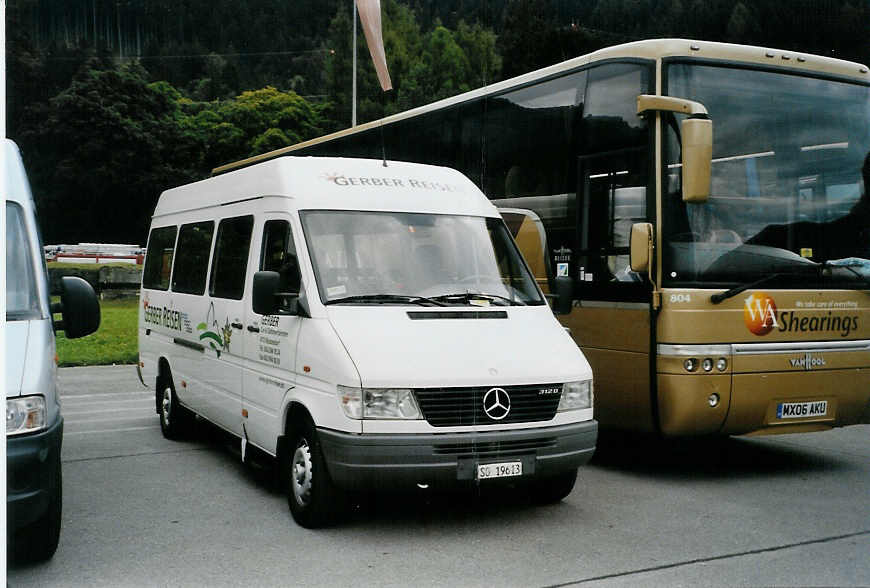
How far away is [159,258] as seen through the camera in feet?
35.1

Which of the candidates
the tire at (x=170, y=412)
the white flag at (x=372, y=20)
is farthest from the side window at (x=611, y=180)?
the tire at (x=170, y=412)

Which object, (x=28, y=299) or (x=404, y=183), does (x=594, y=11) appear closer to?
(x=404, y=183)

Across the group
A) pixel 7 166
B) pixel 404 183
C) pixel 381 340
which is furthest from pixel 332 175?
pixel 7 166

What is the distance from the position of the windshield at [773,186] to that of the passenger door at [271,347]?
2.95m

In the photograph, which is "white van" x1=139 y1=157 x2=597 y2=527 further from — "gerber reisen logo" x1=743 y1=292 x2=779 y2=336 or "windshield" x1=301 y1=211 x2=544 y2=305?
"gerber reisen logo" x1=743 y1=292 x2=779 y2=336

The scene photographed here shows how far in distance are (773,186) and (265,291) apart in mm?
4254

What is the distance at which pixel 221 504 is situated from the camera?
23.6 feet

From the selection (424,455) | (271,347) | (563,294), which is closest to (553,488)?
(424,455)

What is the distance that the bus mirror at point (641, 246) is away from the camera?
7727mm

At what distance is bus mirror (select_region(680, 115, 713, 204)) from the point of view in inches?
289

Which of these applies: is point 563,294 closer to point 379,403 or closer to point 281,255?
point 281,255

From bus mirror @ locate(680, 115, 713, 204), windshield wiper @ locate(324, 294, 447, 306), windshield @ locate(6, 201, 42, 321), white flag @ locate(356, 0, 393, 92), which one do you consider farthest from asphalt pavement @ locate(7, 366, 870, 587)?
white flag @ locate(356, 0, 393, 92)

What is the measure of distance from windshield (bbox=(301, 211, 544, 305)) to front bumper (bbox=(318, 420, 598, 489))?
111cm

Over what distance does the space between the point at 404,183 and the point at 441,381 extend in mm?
2086
